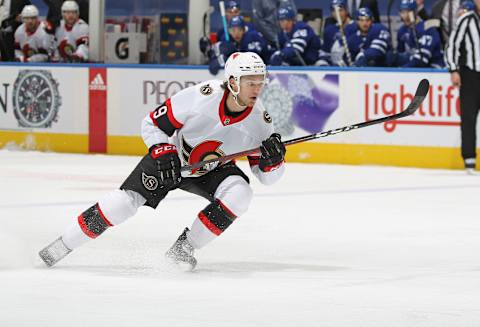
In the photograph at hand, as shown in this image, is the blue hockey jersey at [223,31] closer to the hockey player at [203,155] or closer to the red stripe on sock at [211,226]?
the hockey player at [203,155]

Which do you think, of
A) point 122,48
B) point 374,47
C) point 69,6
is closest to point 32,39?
point 69,6

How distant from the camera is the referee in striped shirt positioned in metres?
10.4

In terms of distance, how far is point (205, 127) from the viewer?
5.51 m

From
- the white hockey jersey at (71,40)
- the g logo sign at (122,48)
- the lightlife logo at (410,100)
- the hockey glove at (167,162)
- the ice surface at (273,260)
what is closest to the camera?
the ice surface at (273,260)

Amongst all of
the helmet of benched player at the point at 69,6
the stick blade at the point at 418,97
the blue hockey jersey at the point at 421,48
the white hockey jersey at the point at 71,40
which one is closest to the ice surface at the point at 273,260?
the stick blade at the point at 418,97

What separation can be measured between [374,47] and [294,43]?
762 millimetres

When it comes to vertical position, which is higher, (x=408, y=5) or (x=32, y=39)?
(x=408, y=5)

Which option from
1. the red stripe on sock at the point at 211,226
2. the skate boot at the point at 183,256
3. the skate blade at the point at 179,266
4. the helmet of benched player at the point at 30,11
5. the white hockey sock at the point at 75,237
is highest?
the helmet of benched player at the point at 30,11

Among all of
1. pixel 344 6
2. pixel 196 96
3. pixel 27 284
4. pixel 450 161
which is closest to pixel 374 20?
pixel 344 6

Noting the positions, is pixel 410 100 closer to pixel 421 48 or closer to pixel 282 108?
pixel 421 48

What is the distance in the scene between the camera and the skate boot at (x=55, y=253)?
5524mm

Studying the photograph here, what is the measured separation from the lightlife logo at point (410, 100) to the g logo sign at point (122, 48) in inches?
109

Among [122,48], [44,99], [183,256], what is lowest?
[183,256]

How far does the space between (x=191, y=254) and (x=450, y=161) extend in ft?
18.1
